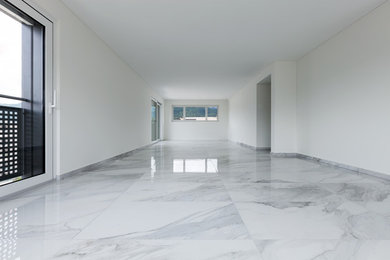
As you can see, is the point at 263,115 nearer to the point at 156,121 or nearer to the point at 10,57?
the point at 156,121

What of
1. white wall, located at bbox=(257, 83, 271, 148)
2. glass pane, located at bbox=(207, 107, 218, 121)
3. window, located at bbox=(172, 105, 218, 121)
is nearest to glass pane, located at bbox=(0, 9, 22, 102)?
white wall, located at bbox=(257, 83, 271, 148)

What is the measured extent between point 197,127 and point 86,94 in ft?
34.4

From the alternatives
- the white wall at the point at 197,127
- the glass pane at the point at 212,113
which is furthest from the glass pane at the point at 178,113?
the glass pane at the point at 212,113

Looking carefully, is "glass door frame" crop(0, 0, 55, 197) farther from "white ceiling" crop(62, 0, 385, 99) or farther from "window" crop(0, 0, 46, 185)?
"white ceiling" crop(62, 0, 385, 99)

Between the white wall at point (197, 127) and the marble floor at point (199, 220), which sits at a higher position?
the white wall at point (197, 127)

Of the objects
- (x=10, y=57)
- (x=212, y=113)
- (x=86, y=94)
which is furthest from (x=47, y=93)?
(x=212, y=113)

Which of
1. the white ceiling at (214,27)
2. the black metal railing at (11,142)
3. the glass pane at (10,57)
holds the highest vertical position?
the white ceiling at (214,27)

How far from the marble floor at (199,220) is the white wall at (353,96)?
0.90 metres

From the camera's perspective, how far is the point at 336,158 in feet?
14.9

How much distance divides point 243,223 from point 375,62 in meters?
3.30

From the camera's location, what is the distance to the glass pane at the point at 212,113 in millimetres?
14492

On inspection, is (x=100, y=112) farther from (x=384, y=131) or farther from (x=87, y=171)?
(x=384, y=131)

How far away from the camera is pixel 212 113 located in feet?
47.7

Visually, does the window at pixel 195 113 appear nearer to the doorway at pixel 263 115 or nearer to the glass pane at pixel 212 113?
the glass pane at pixel 212 113
